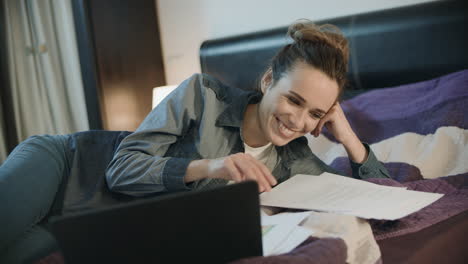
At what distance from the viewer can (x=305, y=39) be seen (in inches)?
44.3

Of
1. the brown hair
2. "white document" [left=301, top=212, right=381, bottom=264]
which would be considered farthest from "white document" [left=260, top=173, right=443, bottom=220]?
the brown hair

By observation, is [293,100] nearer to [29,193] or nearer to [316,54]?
[316,54]

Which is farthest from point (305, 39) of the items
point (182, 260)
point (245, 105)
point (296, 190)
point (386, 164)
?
point (182, 260)

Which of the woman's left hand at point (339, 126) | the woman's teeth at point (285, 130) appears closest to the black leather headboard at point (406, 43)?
the woman's left hand at point (339, 126)

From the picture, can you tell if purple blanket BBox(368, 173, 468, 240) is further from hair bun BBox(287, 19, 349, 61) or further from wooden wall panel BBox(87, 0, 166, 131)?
wooden wall panel BBox(87, 0, 166, 131)

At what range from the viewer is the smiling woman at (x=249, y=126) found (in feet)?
3.35

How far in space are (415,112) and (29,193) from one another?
118 centimetres

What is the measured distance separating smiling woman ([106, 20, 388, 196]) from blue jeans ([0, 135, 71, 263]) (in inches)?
6.9

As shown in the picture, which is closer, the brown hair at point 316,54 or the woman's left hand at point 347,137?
the brown hair at point 316,54

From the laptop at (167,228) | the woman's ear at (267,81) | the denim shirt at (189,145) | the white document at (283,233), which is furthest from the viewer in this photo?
the woman's ear at (267,81)

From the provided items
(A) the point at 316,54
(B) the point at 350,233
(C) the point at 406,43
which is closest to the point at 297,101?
(A) the point at 316,54

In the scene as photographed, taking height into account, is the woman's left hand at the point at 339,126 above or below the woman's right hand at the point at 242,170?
below

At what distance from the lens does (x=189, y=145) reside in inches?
46.3

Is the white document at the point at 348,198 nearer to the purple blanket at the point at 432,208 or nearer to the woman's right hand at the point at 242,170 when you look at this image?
the purple blanket at the point at 432,208
